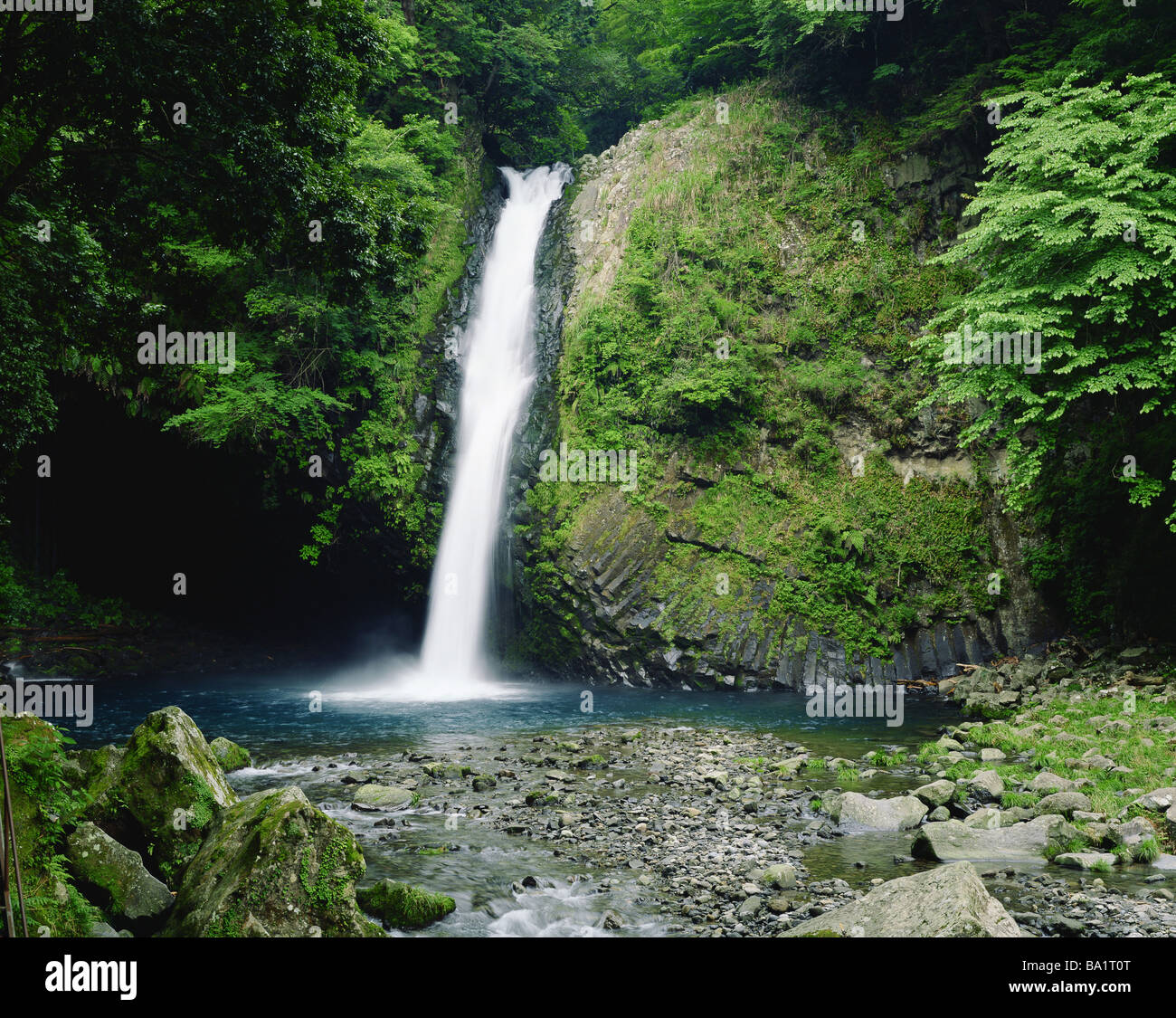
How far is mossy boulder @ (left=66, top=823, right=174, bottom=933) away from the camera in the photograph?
6.09m

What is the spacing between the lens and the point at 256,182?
962 cm

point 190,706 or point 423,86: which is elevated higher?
point 423,86

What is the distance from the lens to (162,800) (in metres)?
7.29

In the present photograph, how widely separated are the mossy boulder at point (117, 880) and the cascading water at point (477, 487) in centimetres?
1330

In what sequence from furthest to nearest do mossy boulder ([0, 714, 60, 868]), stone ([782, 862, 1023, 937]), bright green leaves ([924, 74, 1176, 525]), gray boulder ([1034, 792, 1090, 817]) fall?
bright green leaves ([924, 74, 1176, 525]) → gray boulder ([1034, 792, 1090, 817]) → mossy boulder ([0, 714, 60, 868]) → stone ([782, 862, 1023, 937])

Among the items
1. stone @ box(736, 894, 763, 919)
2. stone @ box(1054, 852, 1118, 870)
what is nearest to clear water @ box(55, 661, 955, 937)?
stone @ box(736, 894, 763, 919)

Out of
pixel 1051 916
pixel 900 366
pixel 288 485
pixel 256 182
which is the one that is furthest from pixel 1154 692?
pixel 288 485

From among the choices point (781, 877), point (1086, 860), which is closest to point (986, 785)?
point (1086, 860)

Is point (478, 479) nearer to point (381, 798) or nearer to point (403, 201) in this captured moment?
point (403, 201)

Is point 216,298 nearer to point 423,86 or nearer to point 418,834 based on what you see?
point 423,86

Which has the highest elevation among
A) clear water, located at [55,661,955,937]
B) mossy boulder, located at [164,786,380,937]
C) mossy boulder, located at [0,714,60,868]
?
mossy boulder, located at [0,714,60,868]

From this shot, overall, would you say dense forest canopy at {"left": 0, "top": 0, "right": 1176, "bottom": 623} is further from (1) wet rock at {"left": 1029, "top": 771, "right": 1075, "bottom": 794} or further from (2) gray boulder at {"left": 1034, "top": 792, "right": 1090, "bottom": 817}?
(2) gray boulder at {"left": 1034, "top": 792, "right": 1090, "bottom": 817}

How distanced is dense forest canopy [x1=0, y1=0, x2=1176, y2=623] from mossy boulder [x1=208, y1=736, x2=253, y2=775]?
4512 mm
